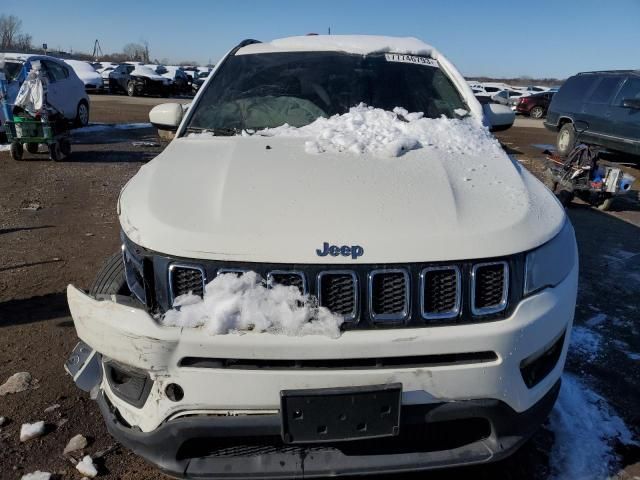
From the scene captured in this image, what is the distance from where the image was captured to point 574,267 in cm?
222

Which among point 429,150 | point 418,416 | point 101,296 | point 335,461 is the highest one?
point 429,150

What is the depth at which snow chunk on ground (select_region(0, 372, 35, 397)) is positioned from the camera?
9.60ft

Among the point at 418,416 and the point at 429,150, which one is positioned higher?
the point at 429,150

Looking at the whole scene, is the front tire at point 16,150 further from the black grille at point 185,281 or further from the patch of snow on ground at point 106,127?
the black grille at point 185,281

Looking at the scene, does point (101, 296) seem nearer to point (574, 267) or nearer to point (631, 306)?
point (574, 267)

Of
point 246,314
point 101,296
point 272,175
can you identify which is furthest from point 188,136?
point 246,314

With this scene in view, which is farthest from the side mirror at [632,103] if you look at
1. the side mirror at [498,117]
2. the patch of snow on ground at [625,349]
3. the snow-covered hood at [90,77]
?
the snow-covered hood at [90,77]

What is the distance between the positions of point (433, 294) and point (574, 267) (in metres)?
0.75

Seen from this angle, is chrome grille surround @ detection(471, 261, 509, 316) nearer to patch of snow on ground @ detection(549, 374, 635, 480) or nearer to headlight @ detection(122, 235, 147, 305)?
patch of snow on ground @ detection(549, 374, 635, 480)

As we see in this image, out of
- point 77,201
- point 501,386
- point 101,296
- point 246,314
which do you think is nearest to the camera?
point 246,314

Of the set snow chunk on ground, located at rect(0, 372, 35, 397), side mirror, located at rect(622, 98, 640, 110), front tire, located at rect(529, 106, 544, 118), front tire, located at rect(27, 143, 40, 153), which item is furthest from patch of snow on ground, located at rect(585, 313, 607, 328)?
front tire, located at rect(529, 106, 544, 118)

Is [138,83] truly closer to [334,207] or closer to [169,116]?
[169,116]

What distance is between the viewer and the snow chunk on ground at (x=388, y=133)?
262 centimetres

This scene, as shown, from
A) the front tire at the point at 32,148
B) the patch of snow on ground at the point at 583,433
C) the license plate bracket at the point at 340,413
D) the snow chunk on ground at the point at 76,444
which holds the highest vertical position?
the license plate bracket at the point at 340,413
